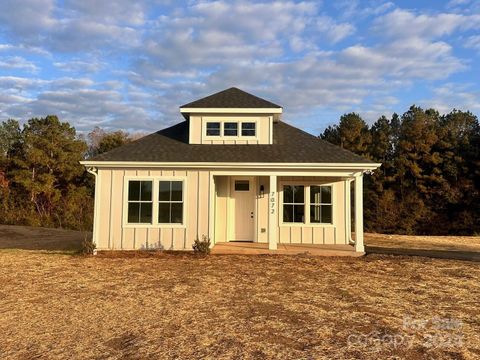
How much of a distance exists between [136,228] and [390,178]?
83.0ft

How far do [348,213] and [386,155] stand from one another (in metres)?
23.6

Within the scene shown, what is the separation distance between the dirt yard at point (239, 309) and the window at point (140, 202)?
1.72 meters

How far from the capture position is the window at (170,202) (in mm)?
12742

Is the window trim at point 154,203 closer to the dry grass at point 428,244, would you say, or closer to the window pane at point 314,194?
the window pane at point 314,194

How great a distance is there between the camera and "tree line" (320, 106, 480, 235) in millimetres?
31422

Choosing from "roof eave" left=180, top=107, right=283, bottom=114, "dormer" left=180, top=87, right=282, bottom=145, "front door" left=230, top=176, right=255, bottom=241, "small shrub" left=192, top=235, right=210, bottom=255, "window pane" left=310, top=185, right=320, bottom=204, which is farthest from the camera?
"front door" left=230, top=176, right=255, bottom=241

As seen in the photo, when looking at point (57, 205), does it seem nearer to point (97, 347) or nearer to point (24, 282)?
point (24, 282)

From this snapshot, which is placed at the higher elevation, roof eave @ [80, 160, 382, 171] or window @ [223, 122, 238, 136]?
window @ [223, 122, 238, 136]

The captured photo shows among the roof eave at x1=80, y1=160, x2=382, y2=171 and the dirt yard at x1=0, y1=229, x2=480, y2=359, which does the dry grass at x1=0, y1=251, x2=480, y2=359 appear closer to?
the dirt yard at x1=0, y1=229, x2=480, y2=359

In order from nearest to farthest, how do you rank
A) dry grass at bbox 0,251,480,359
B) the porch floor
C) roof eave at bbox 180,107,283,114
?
dry grass at bbox 0,251,480,359 < the porch floor < roof eave at bbox 180,107,283,114

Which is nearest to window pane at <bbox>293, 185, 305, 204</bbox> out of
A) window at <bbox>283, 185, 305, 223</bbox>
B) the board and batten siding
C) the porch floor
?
window at <bbox>283, 185, 305, 223</bbox>

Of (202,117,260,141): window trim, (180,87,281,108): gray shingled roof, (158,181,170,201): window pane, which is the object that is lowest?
(158,181,170,201): window pane

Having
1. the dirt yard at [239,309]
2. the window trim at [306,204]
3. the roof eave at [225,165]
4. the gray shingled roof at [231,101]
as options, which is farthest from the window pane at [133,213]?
the window trim at [306,204]

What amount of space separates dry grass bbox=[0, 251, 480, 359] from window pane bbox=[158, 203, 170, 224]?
1.51 metres
